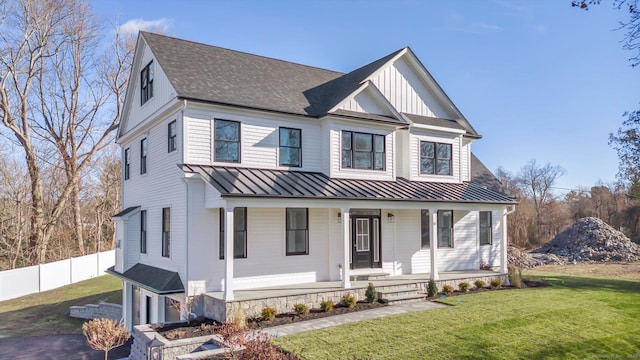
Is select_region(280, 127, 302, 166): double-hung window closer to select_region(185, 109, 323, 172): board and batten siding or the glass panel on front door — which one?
select_region(185, 109, 323, 172): board and batten siding

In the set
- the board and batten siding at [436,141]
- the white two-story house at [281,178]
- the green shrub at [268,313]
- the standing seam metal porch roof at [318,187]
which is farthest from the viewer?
the board and batten siding at [436,141]

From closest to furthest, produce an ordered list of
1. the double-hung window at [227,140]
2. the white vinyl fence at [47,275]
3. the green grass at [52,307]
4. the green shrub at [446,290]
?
the double-hung window at [227,140], the green shrub at [446,290], the green grass at [52,307], the white vinyl fence at [47,275]

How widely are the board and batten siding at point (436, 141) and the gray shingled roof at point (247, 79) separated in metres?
3.15

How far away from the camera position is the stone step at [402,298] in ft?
42.4

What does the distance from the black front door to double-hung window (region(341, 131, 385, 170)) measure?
183 centimetres

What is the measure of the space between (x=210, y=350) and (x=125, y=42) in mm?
31069

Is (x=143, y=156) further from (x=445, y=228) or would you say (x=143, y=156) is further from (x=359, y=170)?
(x=445, y=228)

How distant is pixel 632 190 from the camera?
19.6 m

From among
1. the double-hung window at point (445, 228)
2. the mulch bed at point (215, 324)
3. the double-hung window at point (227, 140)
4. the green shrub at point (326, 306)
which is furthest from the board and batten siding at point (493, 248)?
the double-hung window at point (227, 140)

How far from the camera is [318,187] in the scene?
43.7 ft

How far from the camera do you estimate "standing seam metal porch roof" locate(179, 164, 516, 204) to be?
1184 centimetres

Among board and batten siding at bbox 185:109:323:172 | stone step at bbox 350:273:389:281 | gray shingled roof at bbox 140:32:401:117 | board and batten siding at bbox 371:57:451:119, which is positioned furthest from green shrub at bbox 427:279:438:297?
board and batten siding at bbox 371:57:451:119

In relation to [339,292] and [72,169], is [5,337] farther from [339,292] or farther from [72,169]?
[72,169]

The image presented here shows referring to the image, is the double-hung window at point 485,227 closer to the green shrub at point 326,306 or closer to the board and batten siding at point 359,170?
the board and batten siding at point 359,170
